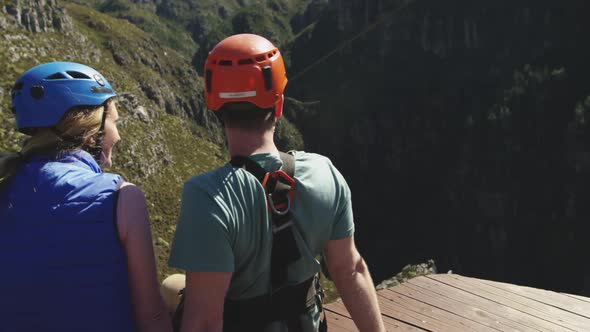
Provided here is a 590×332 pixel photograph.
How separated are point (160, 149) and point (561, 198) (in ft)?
393

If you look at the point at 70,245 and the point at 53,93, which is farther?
the point at 53,93

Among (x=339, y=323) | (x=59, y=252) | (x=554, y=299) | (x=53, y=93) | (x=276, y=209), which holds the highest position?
(x=53, y=93)

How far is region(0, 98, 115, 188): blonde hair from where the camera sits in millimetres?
3283

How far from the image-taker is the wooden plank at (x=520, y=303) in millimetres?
7258

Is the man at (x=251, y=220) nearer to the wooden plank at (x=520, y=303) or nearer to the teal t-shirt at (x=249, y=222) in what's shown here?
the teal t-shirt at (x=249, y=222)

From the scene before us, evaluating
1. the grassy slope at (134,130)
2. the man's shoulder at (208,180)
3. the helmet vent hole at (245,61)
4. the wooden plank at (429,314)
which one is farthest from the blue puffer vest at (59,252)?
the grassy slope at (134,130)

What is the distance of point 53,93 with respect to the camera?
3709 mm

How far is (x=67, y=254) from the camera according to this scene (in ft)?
10.3

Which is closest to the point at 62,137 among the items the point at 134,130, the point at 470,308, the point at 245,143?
the point at 245,143

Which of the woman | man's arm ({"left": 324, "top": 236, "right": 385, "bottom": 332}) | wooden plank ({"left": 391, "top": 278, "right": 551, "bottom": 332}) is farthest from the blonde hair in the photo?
wooden plank ({"left": 391, "top": 278, "right": 551, "bottom": 332})

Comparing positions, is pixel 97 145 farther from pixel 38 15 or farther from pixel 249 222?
pixel 38 15

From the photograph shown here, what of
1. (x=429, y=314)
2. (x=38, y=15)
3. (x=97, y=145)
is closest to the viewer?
(x=97, y=145)

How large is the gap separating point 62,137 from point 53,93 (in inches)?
16.3

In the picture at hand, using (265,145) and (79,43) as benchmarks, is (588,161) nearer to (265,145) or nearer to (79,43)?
(79,43)
